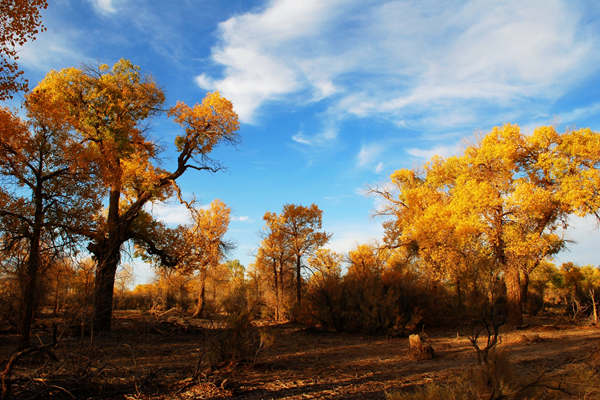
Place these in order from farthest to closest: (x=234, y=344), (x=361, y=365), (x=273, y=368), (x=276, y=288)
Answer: (x=276, y=288), (x=361, y=365), (x=273, y=368), (x=234, y=344)

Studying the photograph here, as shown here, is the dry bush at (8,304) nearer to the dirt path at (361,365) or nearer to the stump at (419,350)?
the dirt path at (361,365)

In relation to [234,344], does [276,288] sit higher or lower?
higher

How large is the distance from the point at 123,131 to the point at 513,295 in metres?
17.5

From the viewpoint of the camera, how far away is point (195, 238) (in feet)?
51.0

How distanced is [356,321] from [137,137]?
A: 11.3 meters

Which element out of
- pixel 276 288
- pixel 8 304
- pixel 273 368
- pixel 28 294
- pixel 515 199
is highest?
pixel 515 199

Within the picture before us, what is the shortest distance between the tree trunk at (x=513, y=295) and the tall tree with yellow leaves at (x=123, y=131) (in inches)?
530

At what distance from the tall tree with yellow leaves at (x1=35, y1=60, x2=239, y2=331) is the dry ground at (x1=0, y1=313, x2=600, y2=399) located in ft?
12.7

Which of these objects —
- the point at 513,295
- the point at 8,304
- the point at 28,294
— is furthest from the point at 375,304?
the point at 8,304

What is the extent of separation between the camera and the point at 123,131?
1374cm

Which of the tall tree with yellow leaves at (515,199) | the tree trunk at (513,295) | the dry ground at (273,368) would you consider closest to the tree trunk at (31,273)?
the dry ground at (273,368)

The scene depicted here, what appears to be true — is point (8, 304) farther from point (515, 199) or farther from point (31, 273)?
point (515, 199)

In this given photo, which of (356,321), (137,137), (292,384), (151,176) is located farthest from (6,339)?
(356,321)

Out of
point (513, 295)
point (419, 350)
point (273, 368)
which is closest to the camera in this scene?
point (273, 368)
